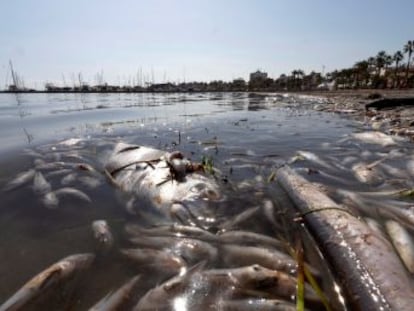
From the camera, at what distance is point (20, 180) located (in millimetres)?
7059

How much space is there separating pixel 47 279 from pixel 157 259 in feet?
4.14

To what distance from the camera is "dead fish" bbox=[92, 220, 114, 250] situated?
13.9ft

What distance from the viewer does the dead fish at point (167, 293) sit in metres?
3.01

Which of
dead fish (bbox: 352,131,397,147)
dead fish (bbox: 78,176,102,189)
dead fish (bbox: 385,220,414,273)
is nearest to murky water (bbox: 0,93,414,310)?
dead fish (bbox: 78,176,102,189)

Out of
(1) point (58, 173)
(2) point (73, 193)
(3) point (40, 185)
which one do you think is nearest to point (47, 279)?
(2) point (73, 193)

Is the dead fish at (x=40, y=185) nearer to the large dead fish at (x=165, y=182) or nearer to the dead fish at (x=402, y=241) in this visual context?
the large dead fish at (x=165, y=182)

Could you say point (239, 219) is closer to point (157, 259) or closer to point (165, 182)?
point (157, 259)

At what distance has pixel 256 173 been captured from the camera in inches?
288

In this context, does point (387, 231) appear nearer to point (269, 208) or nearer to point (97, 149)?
point (269, 208)

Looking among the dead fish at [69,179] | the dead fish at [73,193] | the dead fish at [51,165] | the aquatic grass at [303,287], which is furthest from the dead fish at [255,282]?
the dead fish at [51,165]

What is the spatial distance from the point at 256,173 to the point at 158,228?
3.41 m

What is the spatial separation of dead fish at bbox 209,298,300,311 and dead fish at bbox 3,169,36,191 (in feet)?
19.1

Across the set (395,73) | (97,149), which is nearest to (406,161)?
(97,149)

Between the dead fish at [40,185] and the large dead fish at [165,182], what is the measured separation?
1356 millimetres
